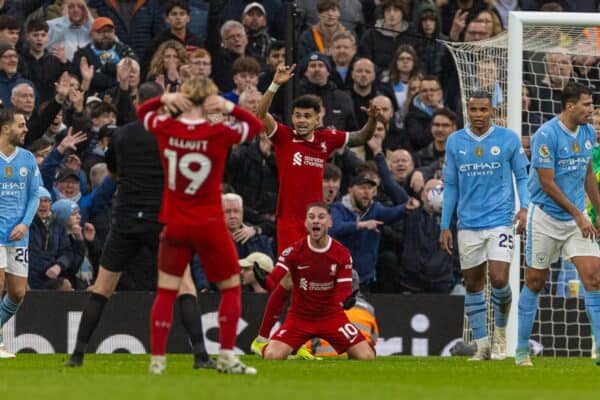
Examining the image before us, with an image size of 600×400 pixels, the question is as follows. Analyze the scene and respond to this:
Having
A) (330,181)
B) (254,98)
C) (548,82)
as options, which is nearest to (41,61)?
(254,98)

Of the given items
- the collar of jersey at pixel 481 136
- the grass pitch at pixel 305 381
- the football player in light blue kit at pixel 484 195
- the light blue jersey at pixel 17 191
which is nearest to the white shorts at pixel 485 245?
the football player in light blue kit at pixel 484 195

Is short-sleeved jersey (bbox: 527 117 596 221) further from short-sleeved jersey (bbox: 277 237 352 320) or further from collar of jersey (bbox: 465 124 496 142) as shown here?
short-sleeved jersey (bbox: 277 237 352 320)

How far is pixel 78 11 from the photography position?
19000mm

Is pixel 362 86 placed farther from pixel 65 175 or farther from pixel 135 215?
pixel 135 215

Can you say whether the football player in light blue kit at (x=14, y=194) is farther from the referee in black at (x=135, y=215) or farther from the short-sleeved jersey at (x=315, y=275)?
the short-sleeved jersey at (x=315, y=275)

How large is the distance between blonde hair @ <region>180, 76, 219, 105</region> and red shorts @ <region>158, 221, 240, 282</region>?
36.3 inches

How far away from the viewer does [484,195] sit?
14195 millimetres

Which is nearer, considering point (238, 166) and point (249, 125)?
point (249, 125)

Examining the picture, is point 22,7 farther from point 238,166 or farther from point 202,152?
point 202,152

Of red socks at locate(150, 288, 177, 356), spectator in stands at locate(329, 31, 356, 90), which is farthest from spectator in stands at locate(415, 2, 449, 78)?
red socks at locate(150, 288, 177, 356)

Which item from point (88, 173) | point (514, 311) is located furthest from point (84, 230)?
point (514, 311)

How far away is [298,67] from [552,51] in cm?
319

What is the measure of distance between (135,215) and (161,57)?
666 cm

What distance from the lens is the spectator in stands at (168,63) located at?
59.9 ft
